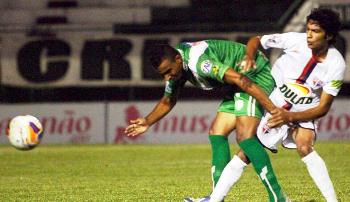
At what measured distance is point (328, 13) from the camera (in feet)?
23.2

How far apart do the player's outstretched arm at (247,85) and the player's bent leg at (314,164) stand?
0.71 metres

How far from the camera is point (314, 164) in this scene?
7410 millimetres

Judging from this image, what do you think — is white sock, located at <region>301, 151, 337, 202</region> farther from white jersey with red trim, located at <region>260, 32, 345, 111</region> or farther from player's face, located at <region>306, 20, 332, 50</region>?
player's face, located at <region>306, 20, 332, 50</region>

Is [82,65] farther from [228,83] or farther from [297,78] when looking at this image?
[228,83]

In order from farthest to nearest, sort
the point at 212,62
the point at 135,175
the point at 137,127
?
the point at 135,175 < the point at 137,127 < the point at 212,62

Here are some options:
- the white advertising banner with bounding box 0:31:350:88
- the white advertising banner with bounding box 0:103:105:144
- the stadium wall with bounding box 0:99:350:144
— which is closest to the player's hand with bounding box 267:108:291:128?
the stadium wall with bounding box 0:99:350:144

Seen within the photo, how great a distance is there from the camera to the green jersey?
6977mm

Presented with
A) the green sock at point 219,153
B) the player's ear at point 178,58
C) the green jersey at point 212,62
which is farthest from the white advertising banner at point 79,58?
the player's ear at point 178,58

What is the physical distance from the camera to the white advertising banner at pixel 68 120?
23062 millimetres

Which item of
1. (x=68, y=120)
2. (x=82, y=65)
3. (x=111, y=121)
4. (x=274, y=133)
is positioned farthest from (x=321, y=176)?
(x=82, y=65)

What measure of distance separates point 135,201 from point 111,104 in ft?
48.3

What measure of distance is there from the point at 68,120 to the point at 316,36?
1668 centimetres

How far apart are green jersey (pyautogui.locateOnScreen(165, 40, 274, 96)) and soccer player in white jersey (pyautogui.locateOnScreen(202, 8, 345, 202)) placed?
0.20 metres

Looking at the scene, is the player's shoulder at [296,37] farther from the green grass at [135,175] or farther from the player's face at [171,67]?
the green grass at [135,175]
